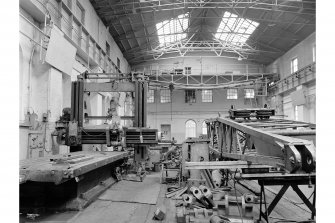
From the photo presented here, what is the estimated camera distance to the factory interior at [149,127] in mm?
4125

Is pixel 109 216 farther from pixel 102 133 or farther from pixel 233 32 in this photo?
pixel 233 32

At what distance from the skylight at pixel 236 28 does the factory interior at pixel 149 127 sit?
0.13m

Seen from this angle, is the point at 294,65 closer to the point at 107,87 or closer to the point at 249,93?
the point at 249,93

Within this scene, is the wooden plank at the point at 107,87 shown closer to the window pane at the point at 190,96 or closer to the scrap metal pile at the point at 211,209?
the scrap metal pile at the point at 211,209

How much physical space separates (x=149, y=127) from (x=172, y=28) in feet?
44.8

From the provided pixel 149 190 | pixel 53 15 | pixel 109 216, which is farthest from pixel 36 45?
pixel 109 216

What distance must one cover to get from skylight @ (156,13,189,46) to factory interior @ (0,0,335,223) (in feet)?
0.36

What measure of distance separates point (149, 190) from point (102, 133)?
191 centimetres

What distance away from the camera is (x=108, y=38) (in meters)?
16.7

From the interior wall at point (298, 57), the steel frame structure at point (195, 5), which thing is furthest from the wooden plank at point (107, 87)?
the interior wall at point (298, 57)

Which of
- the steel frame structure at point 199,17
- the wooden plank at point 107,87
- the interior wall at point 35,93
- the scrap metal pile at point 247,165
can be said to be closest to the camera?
the scrap metal pile at point 247,165

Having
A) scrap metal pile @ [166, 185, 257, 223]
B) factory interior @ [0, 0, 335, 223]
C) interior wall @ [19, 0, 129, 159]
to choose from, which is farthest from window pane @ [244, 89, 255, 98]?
scrap metal pile @ [166, 185, 257, 223]

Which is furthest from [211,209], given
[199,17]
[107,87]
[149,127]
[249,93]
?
[249,93]

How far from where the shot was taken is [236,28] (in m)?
18.2
